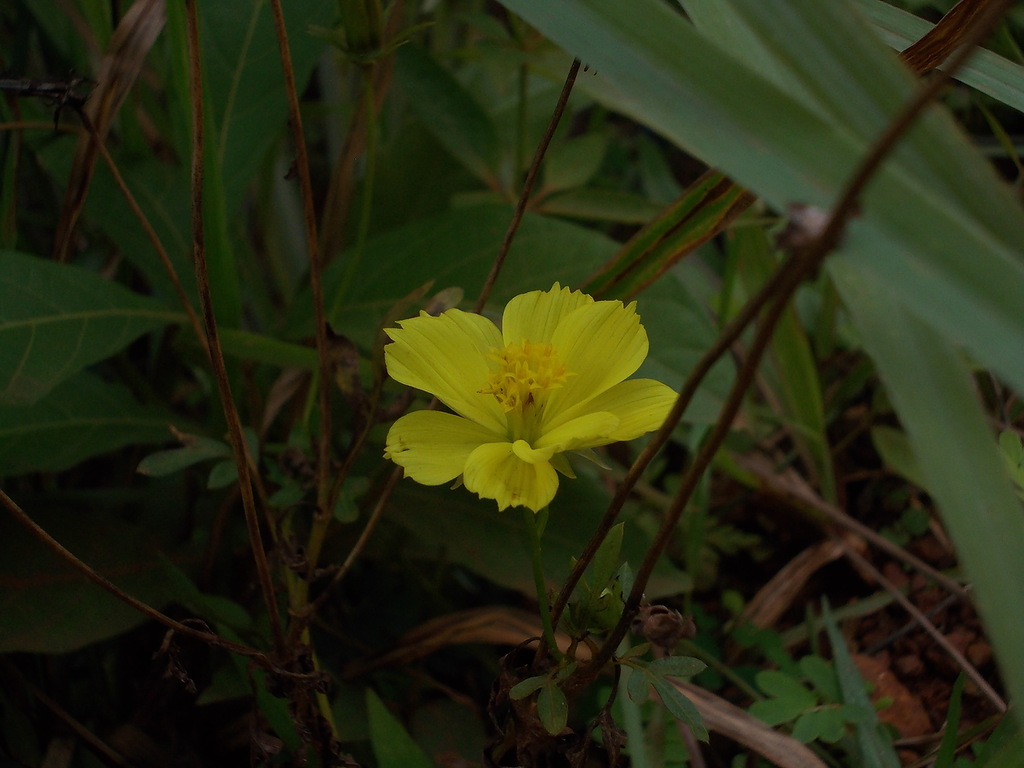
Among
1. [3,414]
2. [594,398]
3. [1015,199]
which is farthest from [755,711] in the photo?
[3,414]

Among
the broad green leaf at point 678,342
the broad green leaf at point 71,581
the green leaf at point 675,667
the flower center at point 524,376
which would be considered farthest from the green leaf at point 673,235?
the broad green leaf at point 71,581

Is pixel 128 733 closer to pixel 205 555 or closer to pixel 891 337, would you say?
pixel 205 555

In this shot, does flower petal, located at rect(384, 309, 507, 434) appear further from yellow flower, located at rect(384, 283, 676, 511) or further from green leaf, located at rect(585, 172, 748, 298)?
green leaf, located at rect(585, 172, 748, 298)

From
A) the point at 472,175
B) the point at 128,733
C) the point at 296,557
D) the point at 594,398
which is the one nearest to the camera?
the point at 594,398

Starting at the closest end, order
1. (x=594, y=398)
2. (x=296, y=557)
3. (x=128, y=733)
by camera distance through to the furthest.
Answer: (x=594, y=398)
(x=296, y=557)
(x=128, y=733)

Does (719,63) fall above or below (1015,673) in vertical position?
above

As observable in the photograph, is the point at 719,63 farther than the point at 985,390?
No

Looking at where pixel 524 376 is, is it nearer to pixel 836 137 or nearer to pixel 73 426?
pixel 836 137
